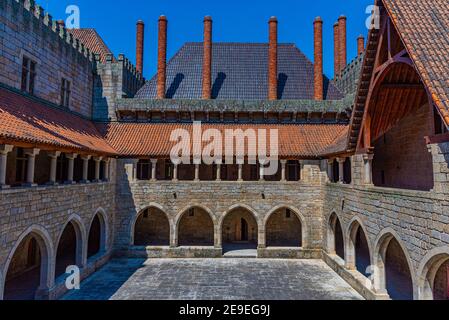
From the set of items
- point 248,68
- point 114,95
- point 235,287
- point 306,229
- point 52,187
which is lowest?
point 235,287

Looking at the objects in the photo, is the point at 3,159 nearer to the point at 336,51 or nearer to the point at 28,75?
the point at 28,75

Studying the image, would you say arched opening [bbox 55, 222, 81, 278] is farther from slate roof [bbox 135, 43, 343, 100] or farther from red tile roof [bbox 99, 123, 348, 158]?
slate roof [bbox 135, 43, 343, 100]

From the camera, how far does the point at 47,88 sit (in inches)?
558

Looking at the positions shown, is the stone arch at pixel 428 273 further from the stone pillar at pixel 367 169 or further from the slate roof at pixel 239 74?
the slate roof at pixel 239 74

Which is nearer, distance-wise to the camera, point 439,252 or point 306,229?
point 439,252

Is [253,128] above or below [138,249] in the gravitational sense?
above

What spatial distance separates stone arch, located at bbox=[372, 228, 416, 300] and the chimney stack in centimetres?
1970

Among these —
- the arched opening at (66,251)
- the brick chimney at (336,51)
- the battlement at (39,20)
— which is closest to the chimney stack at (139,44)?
the battlement at (39,20)

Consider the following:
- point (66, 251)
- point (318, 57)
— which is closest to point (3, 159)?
point (66, 251)

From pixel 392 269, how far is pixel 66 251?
17.2m

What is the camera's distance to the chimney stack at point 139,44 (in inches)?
833

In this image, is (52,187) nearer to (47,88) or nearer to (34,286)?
(34,286)
